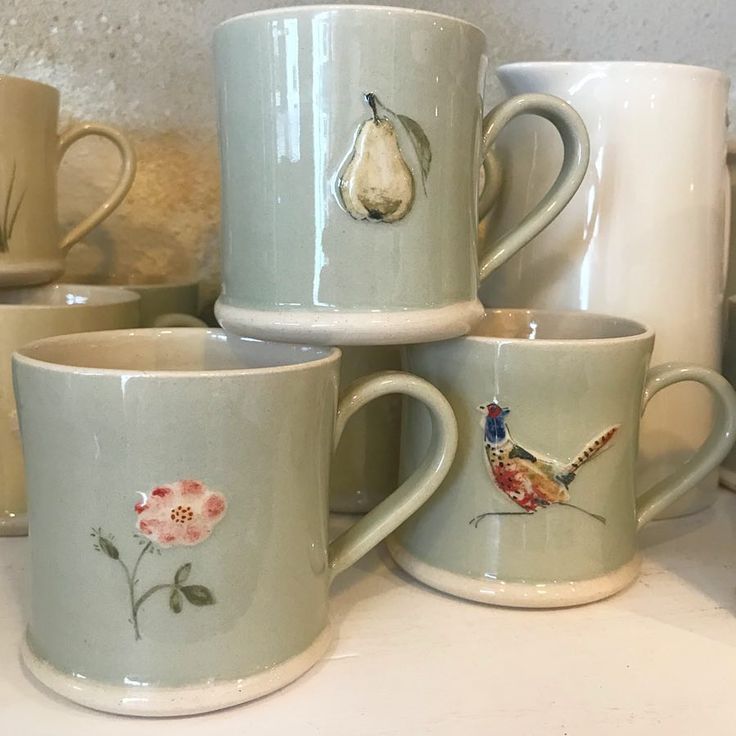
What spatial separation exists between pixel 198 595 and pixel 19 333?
23cm

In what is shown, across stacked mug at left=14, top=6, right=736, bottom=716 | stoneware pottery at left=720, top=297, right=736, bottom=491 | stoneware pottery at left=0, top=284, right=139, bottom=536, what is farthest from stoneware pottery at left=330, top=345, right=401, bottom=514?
stoneware pottery at left=720, top=297, right=736, bottom=491

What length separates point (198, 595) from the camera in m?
0.39

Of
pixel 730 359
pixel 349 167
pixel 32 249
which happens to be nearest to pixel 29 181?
pixel 32 249

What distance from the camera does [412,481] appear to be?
0.48 meters

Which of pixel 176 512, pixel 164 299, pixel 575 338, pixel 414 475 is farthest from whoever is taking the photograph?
pixel 164 299

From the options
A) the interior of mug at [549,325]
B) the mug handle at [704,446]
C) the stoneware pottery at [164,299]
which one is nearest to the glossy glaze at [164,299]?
the stoneware pottery at [164,299]

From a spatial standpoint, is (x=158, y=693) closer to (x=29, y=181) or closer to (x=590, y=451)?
(x=590, y=451)

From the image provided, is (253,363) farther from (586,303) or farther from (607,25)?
(607,25)

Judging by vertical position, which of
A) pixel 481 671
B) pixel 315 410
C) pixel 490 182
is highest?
pixel 490 182

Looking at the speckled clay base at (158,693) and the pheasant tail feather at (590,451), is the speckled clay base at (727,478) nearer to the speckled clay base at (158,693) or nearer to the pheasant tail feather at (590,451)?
the pheasant tail feather at (590,451)

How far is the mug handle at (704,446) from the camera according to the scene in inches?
20.7

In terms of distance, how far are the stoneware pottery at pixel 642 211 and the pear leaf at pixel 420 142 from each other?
173mm

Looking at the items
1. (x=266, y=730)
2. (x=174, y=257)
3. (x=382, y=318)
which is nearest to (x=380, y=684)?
(x=266, y=730)

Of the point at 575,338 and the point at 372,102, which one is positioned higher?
the point at 372,102
